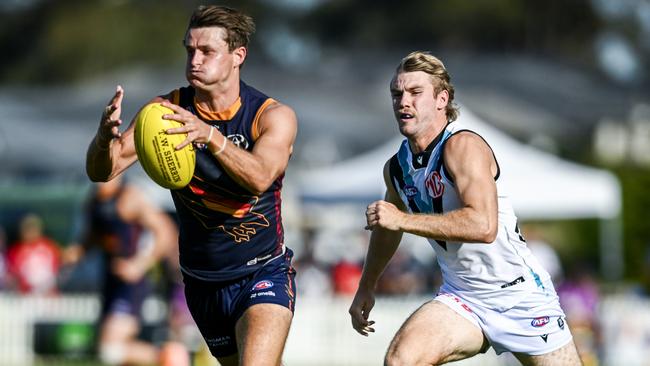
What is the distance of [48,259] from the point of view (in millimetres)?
19984

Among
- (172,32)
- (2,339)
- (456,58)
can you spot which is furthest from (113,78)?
(2,339)

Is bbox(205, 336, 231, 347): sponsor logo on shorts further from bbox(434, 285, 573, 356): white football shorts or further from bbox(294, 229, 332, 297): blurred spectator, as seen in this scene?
bbox(294, 229, 332, 297): blurred spectator

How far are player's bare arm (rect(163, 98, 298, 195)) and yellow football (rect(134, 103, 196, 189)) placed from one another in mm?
115

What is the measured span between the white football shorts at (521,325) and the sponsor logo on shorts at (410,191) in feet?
2.05

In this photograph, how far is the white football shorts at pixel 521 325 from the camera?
6984 mm

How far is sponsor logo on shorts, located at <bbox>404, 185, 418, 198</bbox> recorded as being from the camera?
276 inches

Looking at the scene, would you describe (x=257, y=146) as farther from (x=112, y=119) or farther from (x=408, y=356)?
(x=408, y=356)

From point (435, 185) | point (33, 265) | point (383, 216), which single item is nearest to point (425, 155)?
point (435, 185)

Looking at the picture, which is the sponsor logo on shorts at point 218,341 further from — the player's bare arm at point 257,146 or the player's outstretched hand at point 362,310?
the player's bare arm at point 257,146

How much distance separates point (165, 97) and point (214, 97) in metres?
0.32

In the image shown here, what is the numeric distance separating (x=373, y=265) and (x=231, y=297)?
0.91 metres

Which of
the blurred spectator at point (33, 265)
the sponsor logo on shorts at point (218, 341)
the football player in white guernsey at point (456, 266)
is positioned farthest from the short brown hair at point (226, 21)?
the blurred spectator at point (33, 265)

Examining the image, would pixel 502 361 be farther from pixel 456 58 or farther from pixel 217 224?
pixel 456 58

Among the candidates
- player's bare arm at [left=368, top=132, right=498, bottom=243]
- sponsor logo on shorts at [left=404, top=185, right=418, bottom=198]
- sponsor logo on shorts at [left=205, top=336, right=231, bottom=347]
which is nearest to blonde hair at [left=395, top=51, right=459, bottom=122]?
player's bare arm at [left=368, top=132, right=498, bottom=243]
